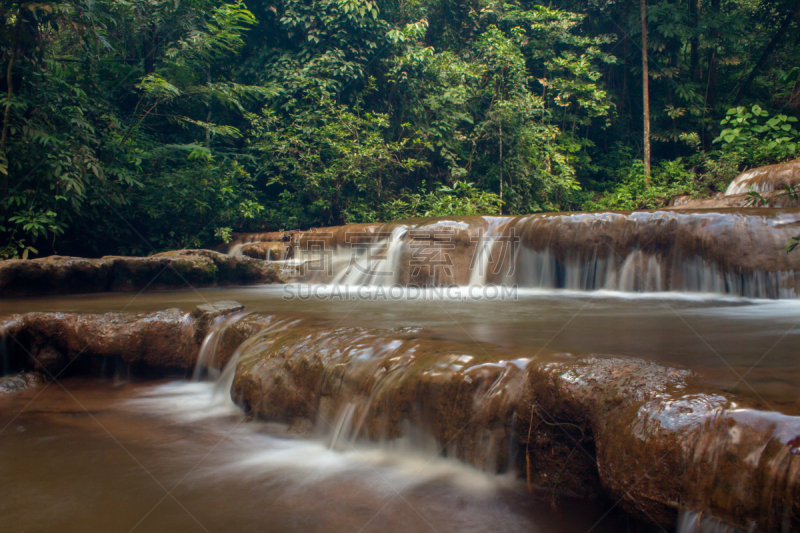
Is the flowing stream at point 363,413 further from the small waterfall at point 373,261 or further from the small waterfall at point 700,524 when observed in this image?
the small waterfall at point 373,261

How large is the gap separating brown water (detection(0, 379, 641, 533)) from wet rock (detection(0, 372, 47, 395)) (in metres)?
0.57

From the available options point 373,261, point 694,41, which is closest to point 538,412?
point 373,261

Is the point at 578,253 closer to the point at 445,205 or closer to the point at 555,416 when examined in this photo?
the point at 555,416

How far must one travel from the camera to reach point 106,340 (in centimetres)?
387

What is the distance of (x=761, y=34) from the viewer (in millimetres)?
14891

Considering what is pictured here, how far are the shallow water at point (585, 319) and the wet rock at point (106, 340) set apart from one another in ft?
1.71

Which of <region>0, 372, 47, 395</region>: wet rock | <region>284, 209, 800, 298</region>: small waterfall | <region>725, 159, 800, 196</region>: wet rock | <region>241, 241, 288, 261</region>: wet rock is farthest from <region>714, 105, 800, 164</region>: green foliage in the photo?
<region>0, 372, 47, 395</region>: wet rock

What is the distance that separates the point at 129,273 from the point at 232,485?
16.9ft

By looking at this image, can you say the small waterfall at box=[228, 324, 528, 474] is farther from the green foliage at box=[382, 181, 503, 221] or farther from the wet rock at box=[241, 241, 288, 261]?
the green foliage at box=[382, 181, 503, 221]

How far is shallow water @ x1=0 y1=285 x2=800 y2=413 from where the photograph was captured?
7.49 feet

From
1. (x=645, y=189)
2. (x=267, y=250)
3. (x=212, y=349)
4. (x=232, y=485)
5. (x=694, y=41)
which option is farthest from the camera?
(x=694, y=41)

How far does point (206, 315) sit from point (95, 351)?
897mm

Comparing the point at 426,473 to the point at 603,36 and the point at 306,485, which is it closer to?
the point at 306,485

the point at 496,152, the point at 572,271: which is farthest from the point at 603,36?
the point at 572,271
